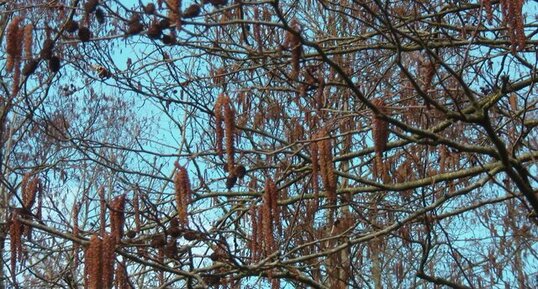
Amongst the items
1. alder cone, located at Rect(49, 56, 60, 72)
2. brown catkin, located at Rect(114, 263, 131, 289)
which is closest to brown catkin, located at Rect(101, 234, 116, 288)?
brown catkin, located at Rect(114, 263, 131, 289)

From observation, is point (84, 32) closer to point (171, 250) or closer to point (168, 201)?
point (171, 250)

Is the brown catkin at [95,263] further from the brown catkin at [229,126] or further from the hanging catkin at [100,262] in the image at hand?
the brown catkin at [229,126]

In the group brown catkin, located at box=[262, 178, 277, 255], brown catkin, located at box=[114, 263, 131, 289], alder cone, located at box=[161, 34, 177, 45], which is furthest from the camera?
brown catkin, located at box=[114, 263, 131, 289]

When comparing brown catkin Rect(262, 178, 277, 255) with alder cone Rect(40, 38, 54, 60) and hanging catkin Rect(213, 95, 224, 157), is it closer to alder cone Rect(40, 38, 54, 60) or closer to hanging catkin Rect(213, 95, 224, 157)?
hanging catkin Rect(213, 95, 224, 157)

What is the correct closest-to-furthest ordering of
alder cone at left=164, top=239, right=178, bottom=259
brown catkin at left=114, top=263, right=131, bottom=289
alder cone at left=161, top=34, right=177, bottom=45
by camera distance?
alder cone at left=161, top=34, right=177, bottom=45, brown catkin at left=114, top=263, right=131, bottom=289, alder cone at left=164, top=239, right=178, bottom=259

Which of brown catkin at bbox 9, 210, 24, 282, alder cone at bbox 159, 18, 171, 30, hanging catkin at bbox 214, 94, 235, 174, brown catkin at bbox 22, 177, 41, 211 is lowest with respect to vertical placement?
brown catkin at bbox 9, 210, 24, 282

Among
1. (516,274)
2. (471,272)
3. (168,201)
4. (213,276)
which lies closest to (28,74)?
(213,276)

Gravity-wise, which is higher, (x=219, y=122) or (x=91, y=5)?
(x=91, y=5)

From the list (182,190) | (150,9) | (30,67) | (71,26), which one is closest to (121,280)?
(182,190)

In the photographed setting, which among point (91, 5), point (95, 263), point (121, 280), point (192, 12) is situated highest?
point (91, 5)

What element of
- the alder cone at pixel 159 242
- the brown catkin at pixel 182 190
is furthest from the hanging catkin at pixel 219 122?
the alder cone at pixel 159 242

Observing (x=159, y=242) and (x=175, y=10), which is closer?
(x=175, y=10)

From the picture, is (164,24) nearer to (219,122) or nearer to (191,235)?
(219,122)

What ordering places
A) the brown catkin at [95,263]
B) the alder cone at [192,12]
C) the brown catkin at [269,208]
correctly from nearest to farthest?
the brown catkin at [95,263]
the alder cone at [192,12]
the brown catkin at [269,208]
